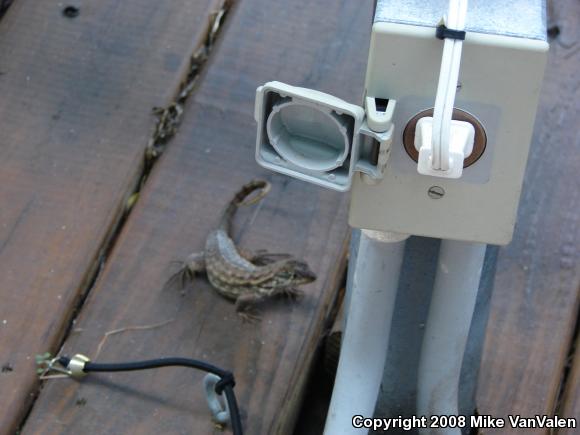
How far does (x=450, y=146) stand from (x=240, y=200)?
909 millimetres

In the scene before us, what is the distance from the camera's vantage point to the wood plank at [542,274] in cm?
181

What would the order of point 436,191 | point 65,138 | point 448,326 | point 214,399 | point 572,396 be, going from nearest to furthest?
1. point 436,191
2. point 448,326
3. point 214,399
4. point 572,396
5. point 65,138

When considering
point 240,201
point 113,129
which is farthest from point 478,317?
point 113,129

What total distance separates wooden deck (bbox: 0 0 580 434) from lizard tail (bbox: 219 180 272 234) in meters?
0.02

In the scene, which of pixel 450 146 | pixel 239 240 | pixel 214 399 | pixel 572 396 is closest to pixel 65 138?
pixel 239 240

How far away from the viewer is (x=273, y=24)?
2.25 meters

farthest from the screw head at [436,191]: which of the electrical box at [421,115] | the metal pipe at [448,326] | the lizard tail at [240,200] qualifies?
the lizard tail at [240,200]

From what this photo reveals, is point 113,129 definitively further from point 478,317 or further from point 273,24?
point 478,317

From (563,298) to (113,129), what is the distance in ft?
2.91

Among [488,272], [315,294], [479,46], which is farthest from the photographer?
[315,294]

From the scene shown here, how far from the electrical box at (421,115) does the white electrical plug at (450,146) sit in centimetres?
3

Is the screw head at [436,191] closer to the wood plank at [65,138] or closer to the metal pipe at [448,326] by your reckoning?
the metal pipe at [448,326]

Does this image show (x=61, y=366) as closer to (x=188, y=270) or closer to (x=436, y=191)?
(x=188, y=270)

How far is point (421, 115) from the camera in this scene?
3.83ft
